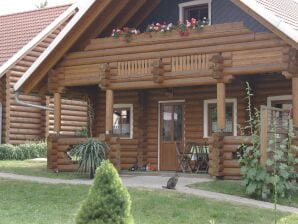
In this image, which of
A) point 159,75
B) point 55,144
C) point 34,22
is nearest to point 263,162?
point 159,75

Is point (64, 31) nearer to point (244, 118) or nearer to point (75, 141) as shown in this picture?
point (75, 141)

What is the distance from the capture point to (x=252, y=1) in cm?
1373

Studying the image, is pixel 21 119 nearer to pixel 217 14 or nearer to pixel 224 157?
pixel 217 14

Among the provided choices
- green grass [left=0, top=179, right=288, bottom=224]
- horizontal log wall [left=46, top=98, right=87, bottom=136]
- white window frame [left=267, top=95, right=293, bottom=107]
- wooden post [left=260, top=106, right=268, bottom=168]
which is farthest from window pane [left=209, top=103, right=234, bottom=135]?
horizontal log wall [left=46, top=98, right=87, bottom=136]

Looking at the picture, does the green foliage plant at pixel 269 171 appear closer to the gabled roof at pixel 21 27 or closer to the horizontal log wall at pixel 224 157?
the horizontal log wall at pixel 224 157

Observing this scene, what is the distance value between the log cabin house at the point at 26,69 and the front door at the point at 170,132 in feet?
23.0

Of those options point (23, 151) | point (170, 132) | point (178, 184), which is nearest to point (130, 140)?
point (170, 132)

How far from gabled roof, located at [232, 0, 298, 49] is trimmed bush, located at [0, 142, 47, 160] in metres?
11.9

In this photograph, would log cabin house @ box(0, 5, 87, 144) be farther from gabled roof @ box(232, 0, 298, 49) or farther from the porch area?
gabled roof @ box(232, 0, 298, 49)

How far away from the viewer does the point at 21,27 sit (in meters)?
26.8

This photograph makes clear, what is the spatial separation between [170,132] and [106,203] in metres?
12.6

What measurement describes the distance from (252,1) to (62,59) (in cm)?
624

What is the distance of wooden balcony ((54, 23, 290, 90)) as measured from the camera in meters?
14.1

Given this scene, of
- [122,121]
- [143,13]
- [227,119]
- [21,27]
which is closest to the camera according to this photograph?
[227,119]
